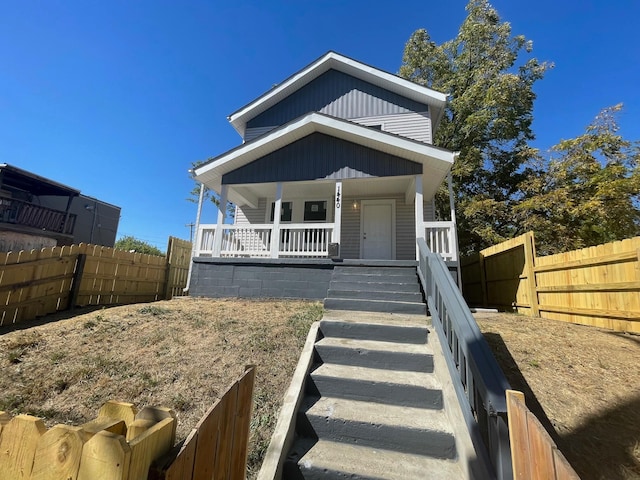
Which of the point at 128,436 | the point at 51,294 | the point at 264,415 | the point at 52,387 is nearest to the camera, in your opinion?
the point at 128,436

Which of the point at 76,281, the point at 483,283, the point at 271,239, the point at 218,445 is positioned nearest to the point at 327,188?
the point at 271,239

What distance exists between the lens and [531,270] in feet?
20.7

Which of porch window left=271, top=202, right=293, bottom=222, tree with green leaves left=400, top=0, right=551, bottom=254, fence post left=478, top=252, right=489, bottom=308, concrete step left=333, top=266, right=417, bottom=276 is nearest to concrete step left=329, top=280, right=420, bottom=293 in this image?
concrete step left=333, top=266, right=417, bottom=276

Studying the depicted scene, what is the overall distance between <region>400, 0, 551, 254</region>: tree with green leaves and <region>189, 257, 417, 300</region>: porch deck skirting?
10.1 m

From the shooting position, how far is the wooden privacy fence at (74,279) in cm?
496

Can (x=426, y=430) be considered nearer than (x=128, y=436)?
No

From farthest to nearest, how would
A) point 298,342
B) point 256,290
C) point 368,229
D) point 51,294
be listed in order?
point 368,229 < point 256,290 < point 51,294 < point 298,342

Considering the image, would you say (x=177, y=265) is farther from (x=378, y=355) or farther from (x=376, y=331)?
(x=378, y=355)

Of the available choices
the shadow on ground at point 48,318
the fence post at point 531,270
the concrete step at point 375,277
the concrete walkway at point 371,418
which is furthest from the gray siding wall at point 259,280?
the fence post at point 531,270

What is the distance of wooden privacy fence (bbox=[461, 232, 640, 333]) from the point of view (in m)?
4.30

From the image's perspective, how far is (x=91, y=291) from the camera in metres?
6.35

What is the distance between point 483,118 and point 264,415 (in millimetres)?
17463

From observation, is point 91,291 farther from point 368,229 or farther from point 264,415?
point 368,229

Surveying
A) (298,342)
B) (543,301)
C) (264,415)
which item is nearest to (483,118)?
(543,301)
